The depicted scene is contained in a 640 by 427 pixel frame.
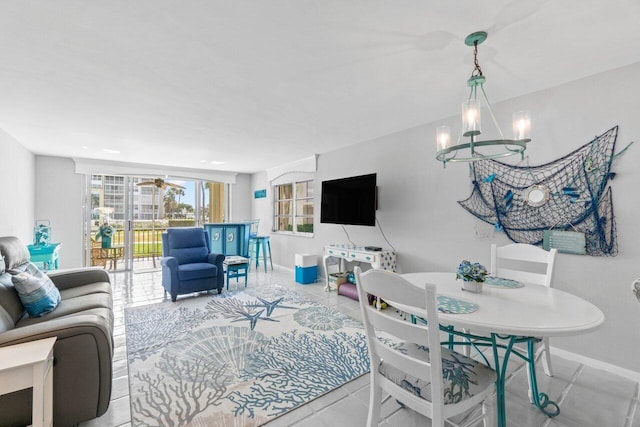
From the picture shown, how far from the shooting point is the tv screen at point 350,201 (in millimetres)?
3787

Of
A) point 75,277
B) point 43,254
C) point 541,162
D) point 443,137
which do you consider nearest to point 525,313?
point 443,137

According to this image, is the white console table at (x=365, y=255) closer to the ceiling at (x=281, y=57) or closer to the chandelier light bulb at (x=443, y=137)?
the ceiling at (x=281, y=57)

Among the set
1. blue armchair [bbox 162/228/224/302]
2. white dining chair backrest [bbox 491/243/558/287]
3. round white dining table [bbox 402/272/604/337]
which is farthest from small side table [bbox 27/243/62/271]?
white dining chair backrest [bbox 491/243/558/287]

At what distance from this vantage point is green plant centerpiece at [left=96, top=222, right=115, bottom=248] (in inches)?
219

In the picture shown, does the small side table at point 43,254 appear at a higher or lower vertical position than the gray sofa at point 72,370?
higher

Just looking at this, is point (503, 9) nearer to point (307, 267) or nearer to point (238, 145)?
point (238, 145)

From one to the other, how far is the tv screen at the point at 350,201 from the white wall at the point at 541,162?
24cm

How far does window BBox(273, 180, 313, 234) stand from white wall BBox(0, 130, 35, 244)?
13.4 ft

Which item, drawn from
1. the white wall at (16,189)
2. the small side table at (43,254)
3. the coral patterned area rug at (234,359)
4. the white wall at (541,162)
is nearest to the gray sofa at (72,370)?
the coral patterned area rug at (234,359)

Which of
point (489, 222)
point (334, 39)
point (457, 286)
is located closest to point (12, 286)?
point (334, 39)

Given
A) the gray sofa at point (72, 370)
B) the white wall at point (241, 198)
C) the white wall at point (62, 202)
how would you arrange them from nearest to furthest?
the gray sofa at point (72, 370)
the white wall at point (62, 202)
the white wall at point (241, 198)

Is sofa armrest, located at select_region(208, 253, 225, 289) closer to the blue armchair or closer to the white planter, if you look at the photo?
the blue armchair

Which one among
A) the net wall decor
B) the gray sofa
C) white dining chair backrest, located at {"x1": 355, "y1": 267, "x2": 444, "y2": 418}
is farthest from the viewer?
the net wall decor

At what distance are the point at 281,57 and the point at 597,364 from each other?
3374 mm
